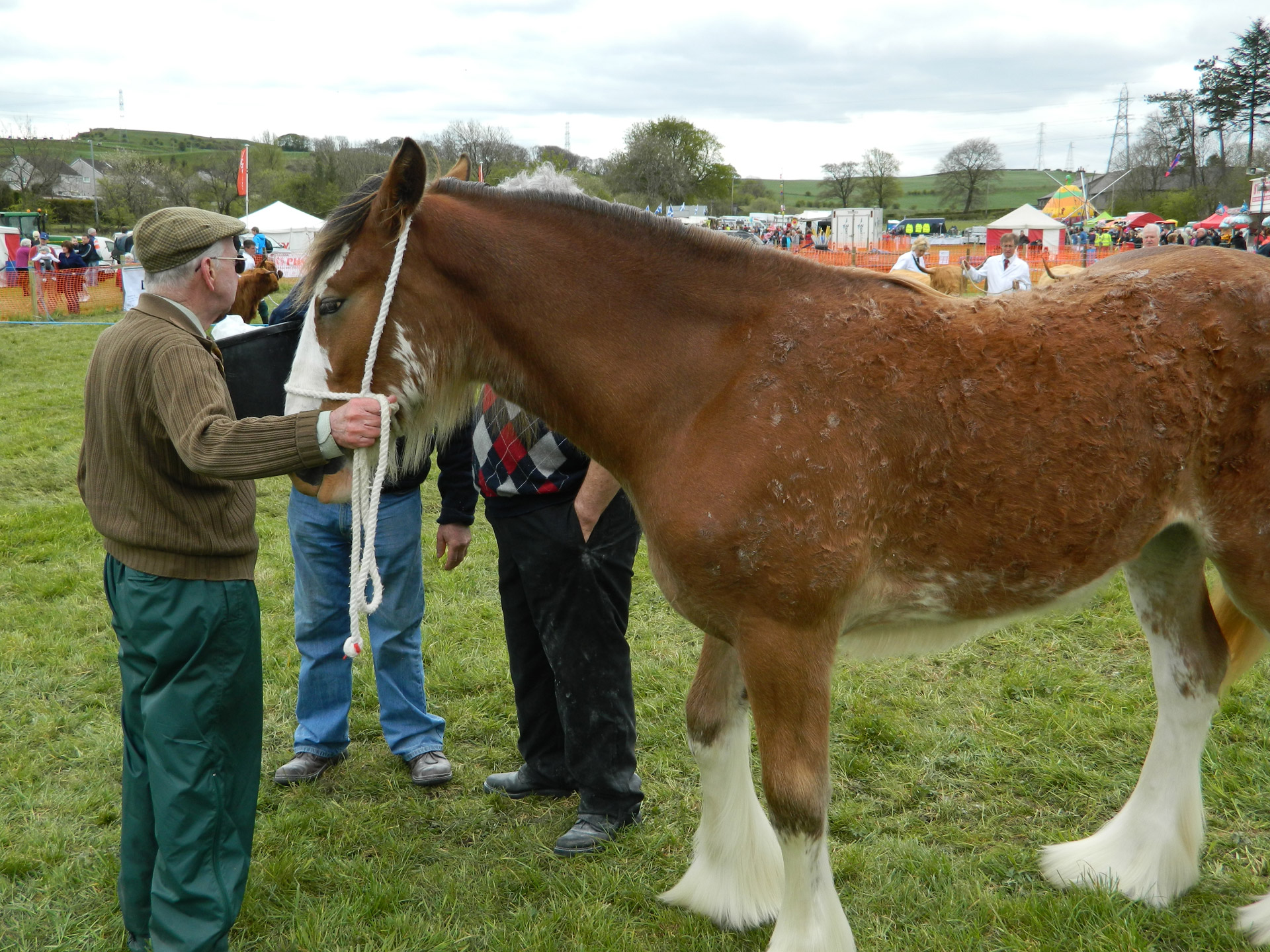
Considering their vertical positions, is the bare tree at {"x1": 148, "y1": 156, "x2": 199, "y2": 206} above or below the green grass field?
above

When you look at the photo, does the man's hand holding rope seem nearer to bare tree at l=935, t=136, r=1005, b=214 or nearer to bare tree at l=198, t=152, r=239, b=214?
bare tree at l=198, t=152, r=239, b=214

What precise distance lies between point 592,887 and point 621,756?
0.48 meters

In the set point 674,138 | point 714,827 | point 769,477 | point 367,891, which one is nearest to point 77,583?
point 367,891

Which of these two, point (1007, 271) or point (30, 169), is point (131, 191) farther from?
point (1007, 271)

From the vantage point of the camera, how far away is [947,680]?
4.68m

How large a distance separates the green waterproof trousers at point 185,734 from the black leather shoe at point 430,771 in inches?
46.6

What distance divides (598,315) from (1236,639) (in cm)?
265

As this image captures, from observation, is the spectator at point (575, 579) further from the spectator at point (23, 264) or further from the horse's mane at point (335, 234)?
the spectator at point (23, 264)

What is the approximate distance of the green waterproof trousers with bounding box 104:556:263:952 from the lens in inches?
100

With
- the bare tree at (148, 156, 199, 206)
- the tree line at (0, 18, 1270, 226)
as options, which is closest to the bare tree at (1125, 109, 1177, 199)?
the tree line at (0, 18, 1270, 226)

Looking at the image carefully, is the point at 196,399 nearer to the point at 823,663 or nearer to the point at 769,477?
the point at 769,477

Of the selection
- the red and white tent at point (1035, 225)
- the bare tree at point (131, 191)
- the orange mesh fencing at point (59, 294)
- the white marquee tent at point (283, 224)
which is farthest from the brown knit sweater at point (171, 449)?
the bare tree at point (131, 191)

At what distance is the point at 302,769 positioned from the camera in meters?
3.91

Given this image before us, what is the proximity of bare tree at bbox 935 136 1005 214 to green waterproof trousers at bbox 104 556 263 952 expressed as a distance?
8612 centimetres
